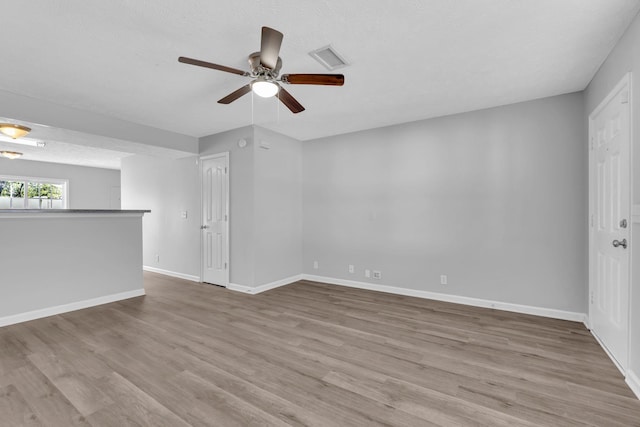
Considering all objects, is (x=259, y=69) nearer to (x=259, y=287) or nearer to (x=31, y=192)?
(x=259, y=287)

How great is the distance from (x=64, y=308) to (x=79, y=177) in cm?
596

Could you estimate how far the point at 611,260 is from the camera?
2447 mm

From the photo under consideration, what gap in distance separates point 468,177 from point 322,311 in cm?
255

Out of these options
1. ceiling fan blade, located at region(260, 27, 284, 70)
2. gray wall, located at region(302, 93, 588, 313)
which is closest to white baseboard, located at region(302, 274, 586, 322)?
gray wall, located at region(302, 93, 588, 313)

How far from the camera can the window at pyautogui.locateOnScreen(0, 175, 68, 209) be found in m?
6.98

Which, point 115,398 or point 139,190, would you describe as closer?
point 115,398

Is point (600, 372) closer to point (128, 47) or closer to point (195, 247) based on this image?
point (128, 47)

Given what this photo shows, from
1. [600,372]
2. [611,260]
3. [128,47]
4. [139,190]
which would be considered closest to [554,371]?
[600,372]

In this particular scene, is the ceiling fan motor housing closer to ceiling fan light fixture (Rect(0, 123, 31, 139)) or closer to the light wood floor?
the light wood floor

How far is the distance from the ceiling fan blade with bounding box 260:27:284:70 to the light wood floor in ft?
7.37

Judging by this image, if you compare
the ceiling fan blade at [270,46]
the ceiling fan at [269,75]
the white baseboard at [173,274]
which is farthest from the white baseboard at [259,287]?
the ceiling fan blade at [270,46]

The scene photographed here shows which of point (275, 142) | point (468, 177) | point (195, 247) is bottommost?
point (195, 247)

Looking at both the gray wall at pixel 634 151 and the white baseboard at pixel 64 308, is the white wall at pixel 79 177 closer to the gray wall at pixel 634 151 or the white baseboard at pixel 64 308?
the white baseboard at pixel 64 308

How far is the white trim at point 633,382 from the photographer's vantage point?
1874mm
